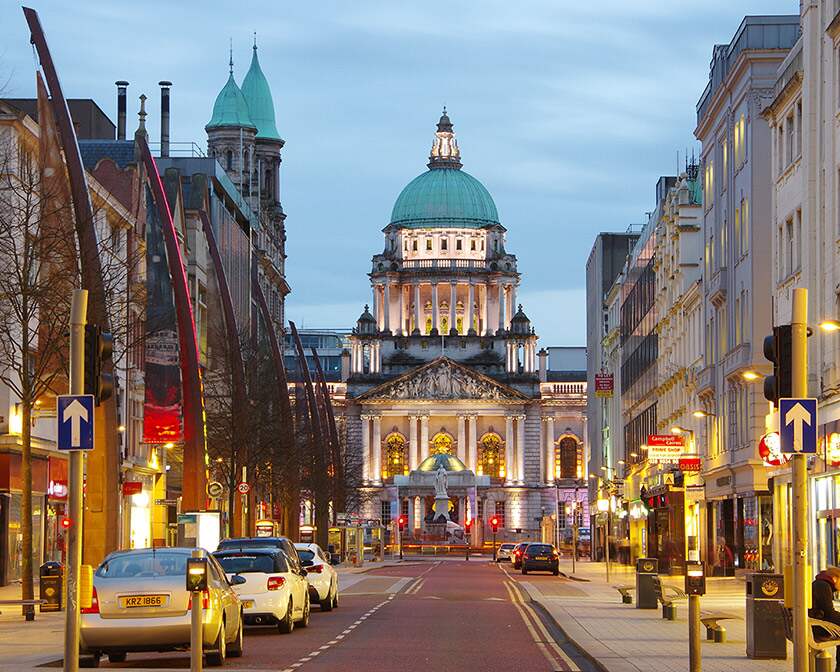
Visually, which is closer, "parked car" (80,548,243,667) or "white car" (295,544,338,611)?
"parked car" (80,548,243,667)

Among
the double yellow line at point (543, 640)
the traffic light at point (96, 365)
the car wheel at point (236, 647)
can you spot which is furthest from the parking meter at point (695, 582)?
the traffic light at point (96, 365)

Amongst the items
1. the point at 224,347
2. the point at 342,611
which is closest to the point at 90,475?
the point at 342,611

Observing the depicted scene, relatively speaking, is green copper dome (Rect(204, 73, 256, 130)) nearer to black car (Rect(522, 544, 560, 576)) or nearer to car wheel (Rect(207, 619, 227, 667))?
black car (Rect(522, 544, 560, 576))

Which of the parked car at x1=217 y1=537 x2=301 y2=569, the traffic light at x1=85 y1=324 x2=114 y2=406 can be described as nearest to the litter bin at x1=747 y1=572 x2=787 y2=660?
the traffic light at x1=85 y1=324 x2=114 y2=406

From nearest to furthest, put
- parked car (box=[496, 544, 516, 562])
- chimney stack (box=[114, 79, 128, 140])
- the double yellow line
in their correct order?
the double yellow line, chimney stack (box=[114, 79, 128, 140]), parked car (box=[496, 544, 516, 562])

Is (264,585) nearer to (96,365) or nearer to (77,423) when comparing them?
(96,365)

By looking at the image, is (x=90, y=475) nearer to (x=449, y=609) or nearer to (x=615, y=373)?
(x=449, y=609)

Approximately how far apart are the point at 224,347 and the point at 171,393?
64.6ft

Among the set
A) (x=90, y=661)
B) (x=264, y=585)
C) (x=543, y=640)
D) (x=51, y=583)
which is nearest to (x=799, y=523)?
(x=90, y=661)

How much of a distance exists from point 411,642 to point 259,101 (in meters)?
128

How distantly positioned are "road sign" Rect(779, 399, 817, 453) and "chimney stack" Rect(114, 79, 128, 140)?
93414 mm

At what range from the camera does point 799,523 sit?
18750mm

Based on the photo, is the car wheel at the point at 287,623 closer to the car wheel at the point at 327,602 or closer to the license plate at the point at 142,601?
the license plate at the point at 142,601

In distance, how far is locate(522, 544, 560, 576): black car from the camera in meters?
87.5
